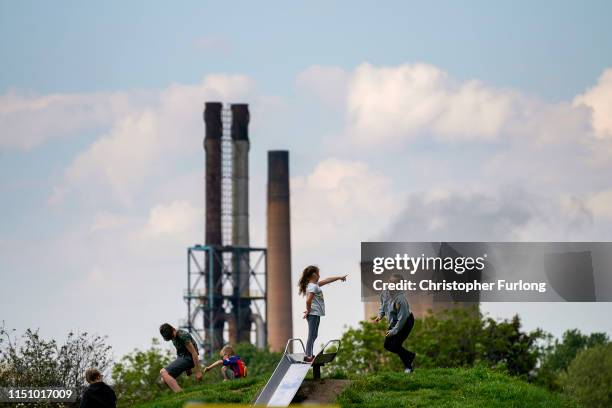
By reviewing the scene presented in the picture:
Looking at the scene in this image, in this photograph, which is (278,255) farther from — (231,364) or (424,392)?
(424,392)

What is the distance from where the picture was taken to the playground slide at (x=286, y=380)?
2917 cm

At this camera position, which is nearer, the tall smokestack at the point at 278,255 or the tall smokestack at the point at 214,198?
the tall smokestack at the point at 278,255

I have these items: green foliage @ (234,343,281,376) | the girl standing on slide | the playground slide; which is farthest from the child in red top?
green foliage @ (234,343,281,376)

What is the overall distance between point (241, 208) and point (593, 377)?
3590 centimetres

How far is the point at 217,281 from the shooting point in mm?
127000

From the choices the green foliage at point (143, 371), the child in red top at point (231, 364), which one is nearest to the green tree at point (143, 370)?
the green foliage at point (143, 371)

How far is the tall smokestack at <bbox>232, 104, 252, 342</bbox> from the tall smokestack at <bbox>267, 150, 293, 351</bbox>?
3.50 metres

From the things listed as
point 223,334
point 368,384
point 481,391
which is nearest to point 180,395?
point 368,384

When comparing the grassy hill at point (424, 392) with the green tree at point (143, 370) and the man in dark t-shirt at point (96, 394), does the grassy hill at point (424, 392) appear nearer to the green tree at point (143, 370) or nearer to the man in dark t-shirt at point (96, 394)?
the man in dark t-shirt at point (96, 394)

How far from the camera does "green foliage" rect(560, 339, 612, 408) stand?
10550cm

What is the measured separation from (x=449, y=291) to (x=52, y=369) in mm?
53043

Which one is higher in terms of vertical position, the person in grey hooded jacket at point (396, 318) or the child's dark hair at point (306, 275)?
the child's dark hair at point (306, 275)

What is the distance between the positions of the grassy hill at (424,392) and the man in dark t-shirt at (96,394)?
5.84 metres

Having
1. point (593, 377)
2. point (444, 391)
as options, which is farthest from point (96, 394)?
point (593, 377)
